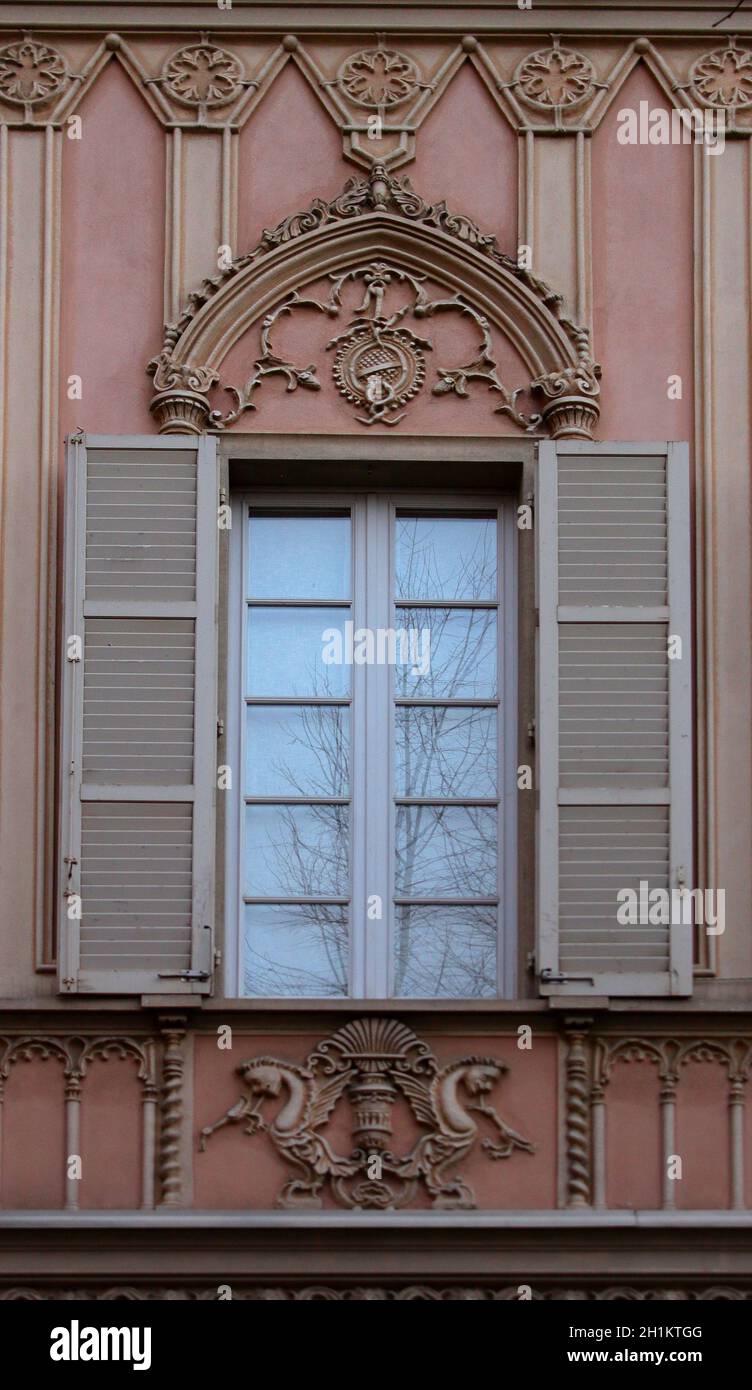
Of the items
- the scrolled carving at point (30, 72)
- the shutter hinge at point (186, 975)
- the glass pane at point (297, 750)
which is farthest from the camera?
the scrolled carving at point (30, 72)

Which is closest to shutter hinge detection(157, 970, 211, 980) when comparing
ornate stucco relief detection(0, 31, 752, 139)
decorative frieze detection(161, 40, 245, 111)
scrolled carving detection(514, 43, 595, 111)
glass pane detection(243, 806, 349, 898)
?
glass pane detection(243, 806, 349, 898)

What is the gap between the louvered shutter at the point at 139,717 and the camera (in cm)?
1129

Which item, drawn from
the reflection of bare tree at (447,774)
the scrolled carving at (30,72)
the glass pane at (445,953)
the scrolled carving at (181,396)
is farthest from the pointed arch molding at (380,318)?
the glass pane at (445,953)

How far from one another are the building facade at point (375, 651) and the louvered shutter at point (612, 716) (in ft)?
0.05

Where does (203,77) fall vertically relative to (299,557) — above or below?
above

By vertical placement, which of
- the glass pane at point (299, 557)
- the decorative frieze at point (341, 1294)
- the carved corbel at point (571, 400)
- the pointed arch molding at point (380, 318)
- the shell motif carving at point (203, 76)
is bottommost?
the decorative frieze at point (341, 1294)

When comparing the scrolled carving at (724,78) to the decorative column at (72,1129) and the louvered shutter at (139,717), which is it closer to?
the louvered shutter at (139,717)

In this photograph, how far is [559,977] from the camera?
36.9 feet

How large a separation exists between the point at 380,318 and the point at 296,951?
2.37m

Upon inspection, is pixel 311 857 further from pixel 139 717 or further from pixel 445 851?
pixel 139 717

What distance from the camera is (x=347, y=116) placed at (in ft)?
40.2

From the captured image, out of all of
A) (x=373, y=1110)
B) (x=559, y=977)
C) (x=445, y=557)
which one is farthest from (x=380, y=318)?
(x=373, y=1110)

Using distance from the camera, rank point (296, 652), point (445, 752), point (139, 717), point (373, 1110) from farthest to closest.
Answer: point (296, 652), point (445, 752), point (139, 717), point (373, 1110)
